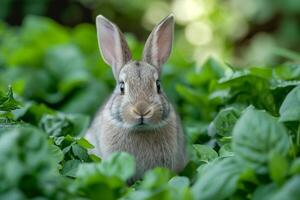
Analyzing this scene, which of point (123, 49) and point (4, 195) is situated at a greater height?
point (123, 49)

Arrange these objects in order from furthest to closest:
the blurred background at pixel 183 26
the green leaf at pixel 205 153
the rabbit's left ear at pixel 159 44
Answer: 1. the blurred background at pixel 183 26
2. the rabbit's left ear at pixel 159 44
3. the green leaf at pixel 205 153

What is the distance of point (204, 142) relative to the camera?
450cm

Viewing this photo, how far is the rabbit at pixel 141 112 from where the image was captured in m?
3.98

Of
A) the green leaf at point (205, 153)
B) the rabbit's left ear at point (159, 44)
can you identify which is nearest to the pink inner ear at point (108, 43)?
the rabbit's left ear at point (159, 44)

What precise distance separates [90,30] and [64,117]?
2778mm

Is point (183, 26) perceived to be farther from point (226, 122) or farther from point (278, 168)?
point (278, 168)

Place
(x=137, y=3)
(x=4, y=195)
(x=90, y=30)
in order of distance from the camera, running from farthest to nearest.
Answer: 1. (x=137, y=3)
2. (x=90, y=30)
3. (x=4, y=195)

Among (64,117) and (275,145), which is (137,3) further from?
(275,145)

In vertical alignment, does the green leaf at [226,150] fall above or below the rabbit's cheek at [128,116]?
below

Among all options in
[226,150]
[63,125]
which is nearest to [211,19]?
[63,125]

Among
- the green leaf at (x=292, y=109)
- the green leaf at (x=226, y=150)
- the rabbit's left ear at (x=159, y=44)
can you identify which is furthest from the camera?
the rabbit's left ear at (x=159, y=44)

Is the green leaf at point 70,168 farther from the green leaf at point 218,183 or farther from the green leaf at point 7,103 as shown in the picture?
the green leaf at point 218,183

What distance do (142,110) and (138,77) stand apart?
0.89 feet

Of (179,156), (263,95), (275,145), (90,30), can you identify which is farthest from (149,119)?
(90,30)
